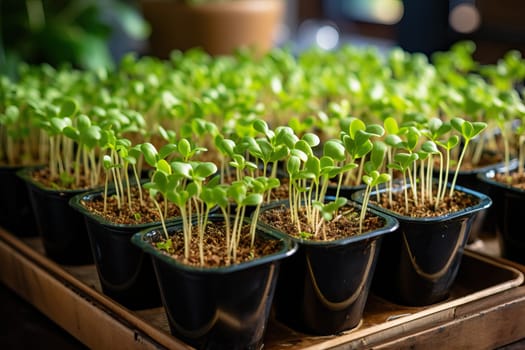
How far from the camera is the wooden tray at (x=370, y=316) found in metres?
1.07

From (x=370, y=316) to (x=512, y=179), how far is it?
1.44 ft

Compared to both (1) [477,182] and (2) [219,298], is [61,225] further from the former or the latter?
(1) [477,182]

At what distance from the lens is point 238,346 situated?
3.37 feet

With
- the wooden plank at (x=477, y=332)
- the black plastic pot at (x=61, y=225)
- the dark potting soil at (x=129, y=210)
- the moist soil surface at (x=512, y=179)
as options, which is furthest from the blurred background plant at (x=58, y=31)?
the wooden plank at (x=477, y=332)

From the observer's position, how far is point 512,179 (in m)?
1.42

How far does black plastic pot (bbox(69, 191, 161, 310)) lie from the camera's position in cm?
116

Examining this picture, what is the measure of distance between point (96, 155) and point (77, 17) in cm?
175

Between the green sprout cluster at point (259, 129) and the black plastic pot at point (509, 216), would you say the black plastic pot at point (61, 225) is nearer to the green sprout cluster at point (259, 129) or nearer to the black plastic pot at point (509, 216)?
the green sprout cluster at point (259, 129)

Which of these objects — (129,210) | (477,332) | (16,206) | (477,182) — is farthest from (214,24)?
(477,332)

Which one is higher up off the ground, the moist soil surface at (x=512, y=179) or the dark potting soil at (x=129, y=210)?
the dark potting soil at (x=129, y=210)

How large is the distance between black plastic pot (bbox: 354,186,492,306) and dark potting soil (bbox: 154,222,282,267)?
0.71 feet

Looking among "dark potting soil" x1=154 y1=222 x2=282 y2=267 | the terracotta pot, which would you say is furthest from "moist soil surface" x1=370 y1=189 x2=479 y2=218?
the terracotta pot

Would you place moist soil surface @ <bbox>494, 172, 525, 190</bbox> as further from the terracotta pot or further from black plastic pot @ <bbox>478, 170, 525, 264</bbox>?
the terracotta pot

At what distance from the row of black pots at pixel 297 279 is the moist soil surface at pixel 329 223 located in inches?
1.2
